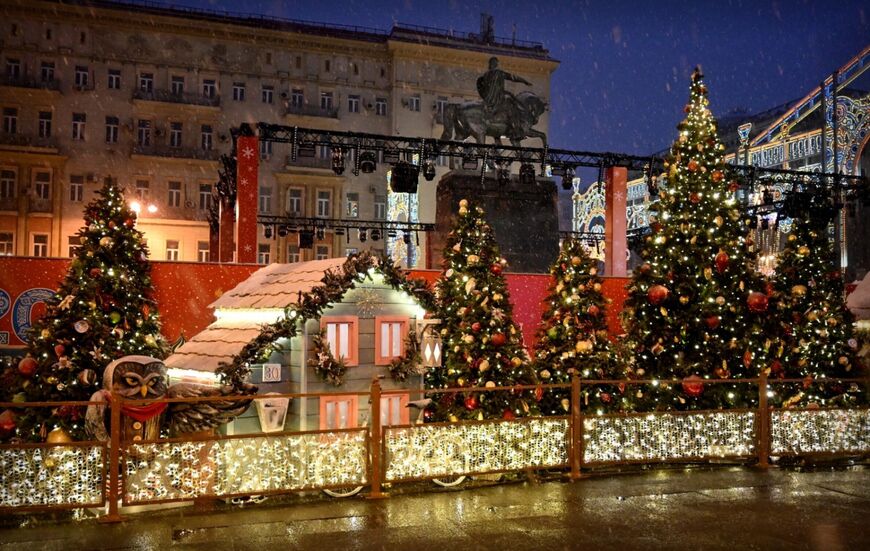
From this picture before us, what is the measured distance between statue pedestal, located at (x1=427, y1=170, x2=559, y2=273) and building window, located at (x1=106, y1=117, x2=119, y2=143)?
62.8 ft

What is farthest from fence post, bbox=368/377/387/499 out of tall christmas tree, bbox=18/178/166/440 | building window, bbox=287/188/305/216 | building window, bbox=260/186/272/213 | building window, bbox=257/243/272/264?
building window, bbox=260/186/272/213

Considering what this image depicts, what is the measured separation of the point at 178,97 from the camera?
36.1 meters

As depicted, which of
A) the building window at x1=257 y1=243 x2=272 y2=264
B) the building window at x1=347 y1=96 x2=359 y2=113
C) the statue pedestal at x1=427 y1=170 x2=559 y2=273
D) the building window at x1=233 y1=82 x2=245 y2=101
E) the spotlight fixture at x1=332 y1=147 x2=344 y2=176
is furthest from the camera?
the building window at x1=347 y1=96 x2=359 y2=113

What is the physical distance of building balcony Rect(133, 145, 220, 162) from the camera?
35.6 meters

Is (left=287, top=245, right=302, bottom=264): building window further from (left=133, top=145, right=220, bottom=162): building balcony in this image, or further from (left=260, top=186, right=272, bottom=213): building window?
(left=133, top=145, right=220, bottom=162): building balcony

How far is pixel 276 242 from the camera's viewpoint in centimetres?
3722

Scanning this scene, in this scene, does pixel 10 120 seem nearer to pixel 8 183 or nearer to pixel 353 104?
pixel 8 183

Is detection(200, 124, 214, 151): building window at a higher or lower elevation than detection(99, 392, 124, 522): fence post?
higher

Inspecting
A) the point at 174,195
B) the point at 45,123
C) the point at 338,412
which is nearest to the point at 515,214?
the point at 338,412

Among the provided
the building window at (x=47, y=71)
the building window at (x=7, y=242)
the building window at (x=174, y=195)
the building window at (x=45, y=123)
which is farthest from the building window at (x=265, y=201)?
the building window at (x=7, y=242)

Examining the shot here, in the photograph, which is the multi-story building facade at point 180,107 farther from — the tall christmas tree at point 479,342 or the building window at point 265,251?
the tall christmas tree at point 479,342

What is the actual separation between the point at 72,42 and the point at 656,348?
3337cm

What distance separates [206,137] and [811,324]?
31.0 m

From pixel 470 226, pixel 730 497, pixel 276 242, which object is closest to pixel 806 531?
pixel 730 497
